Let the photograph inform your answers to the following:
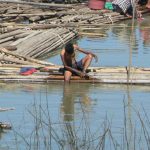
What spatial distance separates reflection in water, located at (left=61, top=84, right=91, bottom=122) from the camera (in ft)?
34.7

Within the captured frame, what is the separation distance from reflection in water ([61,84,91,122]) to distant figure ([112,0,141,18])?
554 inches

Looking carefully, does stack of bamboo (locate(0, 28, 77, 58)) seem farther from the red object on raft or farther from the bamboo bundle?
the red object on raft

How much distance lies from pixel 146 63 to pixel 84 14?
9457 millimetres

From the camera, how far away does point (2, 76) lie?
513 inches

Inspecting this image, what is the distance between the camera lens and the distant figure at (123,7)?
26.6 meters

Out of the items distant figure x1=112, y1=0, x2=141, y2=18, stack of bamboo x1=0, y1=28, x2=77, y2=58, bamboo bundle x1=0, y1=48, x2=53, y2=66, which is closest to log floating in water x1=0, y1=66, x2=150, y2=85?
bamboo bundle x1=0, y1=48, x2=53, y2=66

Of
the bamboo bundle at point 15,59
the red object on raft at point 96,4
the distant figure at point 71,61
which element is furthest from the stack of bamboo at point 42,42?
the red object on raft at point 96,4

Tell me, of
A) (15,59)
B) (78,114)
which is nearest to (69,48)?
(15,59)

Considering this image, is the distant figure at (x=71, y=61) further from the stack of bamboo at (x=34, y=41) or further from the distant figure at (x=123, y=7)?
the distant figure at (x=123, y=7)

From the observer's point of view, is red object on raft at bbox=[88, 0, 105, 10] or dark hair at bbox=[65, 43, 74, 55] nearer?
dark hair at bbox=[65, 43, 74, 55]

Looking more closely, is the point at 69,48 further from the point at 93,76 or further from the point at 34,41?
the point at 34,41

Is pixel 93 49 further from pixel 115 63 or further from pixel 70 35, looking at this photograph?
pixel 115 63

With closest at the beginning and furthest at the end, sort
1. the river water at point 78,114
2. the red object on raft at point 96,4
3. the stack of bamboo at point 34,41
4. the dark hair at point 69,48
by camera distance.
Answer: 1. the river water at point 78,114
2. the dark hair at point 69,48
3. the stack of bamboo at point 34,41
4. the red object on raft at point 96,4

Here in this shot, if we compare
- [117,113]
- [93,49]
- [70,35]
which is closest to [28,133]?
[117,113]
